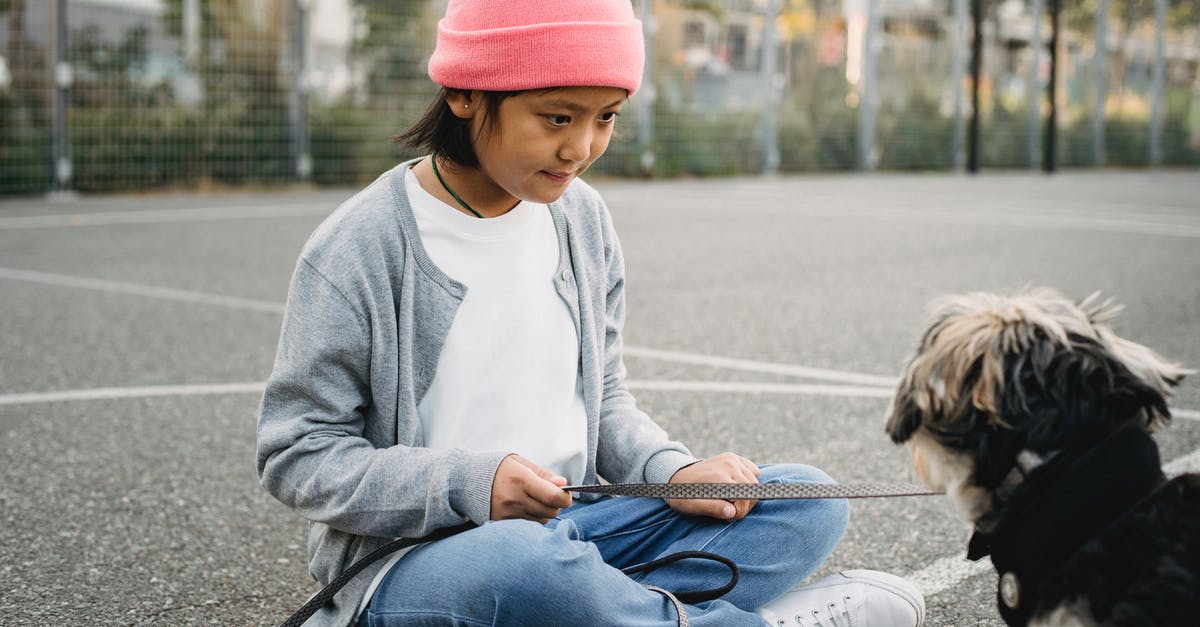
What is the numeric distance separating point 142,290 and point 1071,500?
6569 mm

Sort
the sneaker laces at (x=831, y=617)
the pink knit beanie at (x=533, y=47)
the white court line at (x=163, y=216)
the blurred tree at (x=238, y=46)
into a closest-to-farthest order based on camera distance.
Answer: the pink knit beanie at (x=533, y=47), the sneaker laces at (x=831, y=617), the white court line at (x=163, y=216), the blurred tree at (x=238, y=46)

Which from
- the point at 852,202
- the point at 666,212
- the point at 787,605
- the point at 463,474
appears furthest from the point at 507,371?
the point at 852,202

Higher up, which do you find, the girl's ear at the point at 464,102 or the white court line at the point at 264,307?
the girl's ear at the point at 464,102

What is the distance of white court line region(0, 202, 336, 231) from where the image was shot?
10766 mm

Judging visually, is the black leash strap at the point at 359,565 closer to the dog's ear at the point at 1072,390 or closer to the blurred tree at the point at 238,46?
the dog's ear at the point at 1072,390

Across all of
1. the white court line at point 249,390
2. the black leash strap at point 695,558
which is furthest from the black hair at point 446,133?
the white court line at point 249,390

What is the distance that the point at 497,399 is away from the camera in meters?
2.69

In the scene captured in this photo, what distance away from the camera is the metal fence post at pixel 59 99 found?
1253 centimetres

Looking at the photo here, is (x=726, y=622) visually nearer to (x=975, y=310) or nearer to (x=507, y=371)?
(x=507, y=371)

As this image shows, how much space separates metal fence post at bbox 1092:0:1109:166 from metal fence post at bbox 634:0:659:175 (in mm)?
11427

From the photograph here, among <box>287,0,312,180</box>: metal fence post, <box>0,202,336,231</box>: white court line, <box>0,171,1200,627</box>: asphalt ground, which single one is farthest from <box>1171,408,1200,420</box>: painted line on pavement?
<box>287,0,312,180</box>: metal fence post

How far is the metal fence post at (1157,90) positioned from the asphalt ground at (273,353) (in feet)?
44.5

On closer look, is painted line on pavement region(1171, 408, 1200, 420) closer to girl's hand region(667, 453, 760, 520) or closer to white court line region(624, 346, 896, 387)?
white court line region(624, 346, 896, 387)

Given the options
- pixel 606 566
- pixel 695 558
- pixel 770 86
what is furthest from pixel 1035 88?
pixel 606 566
